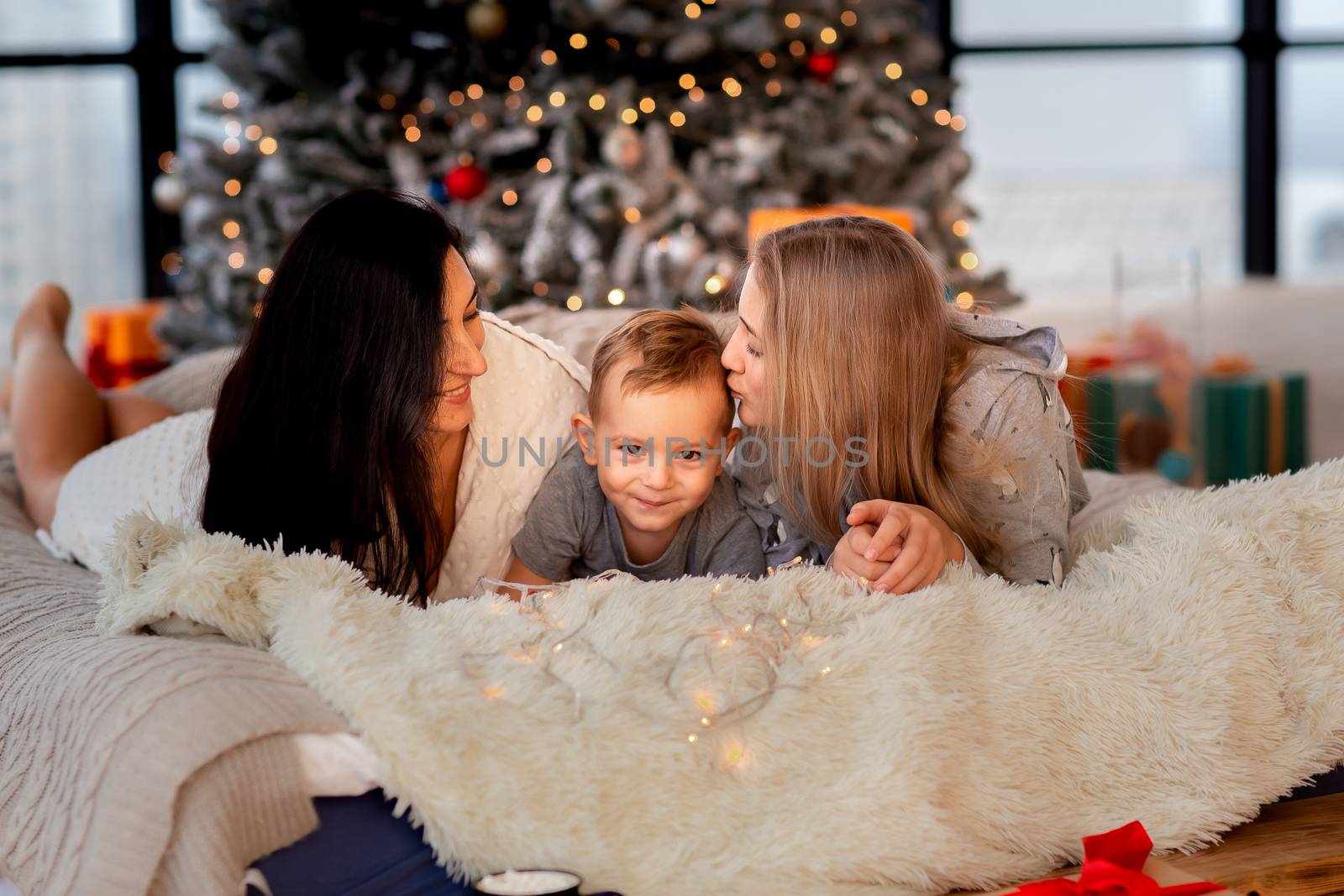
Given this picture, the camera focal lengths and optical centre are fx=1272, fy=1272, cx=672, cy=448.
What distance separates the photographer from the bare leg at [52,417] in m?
2.14

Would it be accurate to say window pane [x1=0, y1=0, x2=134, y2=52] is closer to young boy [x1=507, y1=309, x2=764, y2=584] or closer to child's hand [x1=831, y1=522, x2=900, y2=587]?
young boy [x1=507, y1=309, x2=764, y2=584]

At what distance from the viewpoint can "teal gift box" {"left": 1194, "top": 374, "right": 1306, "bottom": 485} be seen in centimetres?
404

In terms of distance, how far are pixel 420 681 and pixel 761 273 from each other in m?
0.69

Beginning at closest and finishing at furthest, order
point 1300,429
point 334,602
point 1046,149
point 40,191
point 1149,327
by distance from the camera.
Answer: point 334,602
point 1149,327
point 1300,429
point 40,191
point 1046,149

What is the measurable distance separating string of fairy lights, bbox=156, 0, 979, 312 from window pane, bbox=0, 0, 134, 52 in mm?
901

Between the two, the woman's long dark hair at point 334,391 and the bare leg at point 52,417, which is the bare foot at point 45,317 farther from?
the woman's long dark hair at point 334,391

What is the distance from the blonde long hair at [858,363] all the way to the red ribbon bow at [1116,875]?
0.45m

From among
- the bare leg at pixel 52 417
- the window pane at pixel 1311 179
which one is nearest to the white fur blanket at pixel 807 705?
the bare leg at pixel 52 417

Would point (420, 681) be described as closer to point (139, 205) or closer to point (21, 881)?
point (21, 881)

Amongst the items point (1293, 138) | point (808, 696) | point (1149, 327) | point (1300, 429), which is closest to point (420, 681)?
point (808, 696)

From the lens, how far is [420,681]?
3.57 ft

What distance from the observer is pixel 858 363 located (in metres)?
1.48

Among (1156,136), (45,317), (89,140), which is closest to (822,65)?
(1156,136)

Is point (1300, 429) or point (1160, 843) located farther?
point (1300, 429)
